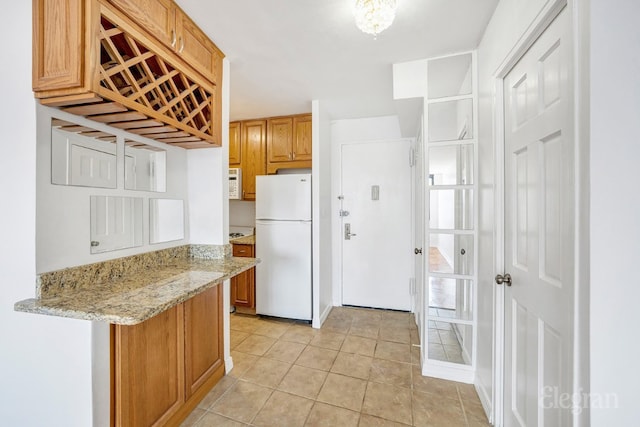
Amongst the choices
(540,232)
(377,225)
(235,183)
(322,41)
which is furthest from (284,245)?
(540,232)

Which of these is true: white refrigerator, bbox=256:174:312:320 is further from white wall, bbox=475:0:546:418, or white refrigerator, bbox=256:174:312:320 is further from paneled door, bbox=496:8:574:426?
paneled door, bbox=496:8:574:426

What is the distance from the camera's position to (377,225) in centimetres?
320

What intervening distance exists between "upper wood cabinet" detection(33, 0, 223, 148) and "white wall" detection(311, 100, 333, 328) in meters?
1.20

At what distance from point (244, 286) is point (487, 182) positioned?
2.60m

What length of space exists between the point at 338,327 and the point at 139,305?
2.13m

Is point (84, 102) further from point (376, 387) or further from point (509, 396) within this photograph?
point (509, 396)

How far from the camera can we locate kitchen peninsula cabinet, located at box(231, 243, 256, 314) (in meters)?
2.99

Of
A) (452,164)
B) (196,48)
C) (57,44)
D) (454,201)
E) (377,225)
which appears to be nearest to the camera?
(57,44)

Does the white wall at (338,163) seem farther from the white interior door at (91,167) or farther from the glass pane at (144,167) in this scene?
the white interior door at (91,167)

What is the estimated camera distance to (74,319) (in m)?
1.05

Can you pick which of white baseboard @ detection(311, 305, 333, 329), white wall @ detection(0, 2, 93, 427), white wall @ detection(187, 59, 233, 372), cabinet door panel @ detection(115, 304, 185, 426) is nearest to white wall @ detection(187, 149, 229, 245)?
white wall @ detection(187, 59, 233, 372)

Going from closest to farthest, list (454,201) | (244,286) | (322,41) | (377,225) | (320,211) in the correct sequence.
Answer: (322,41) → (454,201) → (320,211) → (244,286) → (377,225)

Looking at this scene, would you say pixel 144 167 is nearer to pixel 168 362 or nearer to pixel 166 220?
pixel 166 220

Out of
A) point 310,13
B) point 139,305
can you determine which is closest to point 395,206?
point 310,13
